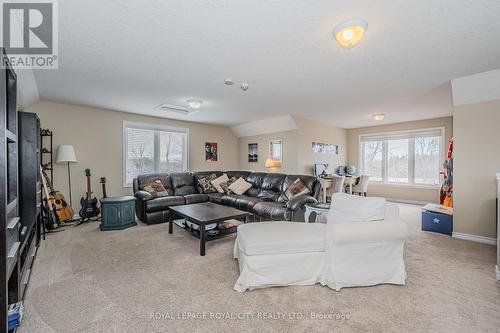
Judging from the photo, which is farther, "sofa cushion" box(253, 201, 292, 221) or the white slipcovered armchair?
"sofa cushion" box(253, 201, 292, 221)

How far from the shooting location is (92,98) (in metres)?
4.09

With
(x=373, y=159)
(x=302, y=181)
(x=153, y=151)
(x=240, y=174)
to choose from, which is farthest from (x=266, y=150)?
(x=373, y=159)

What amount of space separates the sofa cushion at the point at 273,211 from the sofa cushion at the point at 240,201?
15 centimetres

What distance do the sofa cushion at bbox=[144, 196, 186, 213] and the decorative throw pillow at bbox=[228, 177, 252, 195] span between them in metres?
1.14

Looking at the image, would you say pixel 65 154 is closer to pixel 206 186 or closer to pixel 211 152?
pixel 206 186

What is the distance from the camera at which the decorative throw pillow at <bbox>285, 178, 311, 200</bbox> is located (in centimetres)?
406

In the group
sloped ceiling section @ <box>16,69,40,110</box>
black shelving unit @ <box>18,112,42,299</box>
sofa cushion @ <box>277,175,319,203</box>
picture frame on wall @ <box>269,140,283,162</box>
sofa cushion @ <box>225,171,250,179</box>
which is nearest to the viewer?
black shelving unit @ <box>18,112,42,299</box>

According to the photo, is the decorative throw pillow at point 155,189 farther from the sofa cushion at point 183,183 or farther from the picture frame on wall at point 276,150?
the picture frame on wall at point 276,150

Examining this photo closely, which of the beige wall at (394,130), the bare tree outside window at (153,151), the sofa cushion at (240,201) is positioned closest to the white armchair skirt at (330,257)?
the sofa cushion at (240,201)

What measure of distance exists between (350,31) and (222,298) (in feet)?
8.31

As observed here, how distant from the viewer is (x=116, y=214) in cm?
391

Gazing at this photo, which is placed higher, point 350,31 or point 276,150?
point 350,31

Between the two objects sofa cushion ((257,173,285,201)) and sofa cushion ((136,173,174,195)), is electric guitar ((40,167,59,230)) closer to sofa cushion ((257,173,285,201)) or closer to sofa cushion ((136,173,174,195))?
sofa cushion ((136,173,174,195))

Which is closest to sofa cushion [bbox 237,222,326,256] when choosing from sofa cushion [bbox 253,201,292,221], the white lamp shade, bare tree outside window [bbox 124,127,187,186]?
sofa cushion [bbox 253,201,292,221]
